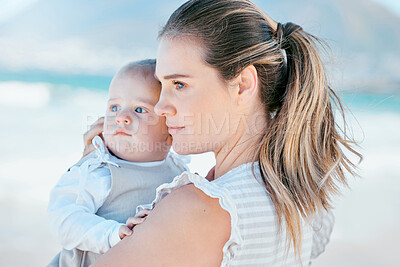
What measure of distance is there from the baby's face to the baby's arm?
133mm

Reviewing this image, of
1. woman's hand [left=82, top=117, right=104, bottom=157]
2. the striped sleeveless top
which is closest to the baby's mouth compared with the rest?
woman's hand [left=82, top=117, right=104, bottom=157]

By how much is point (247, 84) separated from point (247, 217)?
0.41m

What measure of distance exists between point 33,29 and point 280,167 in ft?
12.3

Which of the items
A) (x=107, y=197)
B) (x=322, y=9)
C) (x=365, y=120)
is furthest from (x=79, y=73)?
(x=107, y=197)

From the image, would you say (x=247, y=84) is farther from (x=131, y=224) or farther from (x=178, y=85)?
(x=131, y=224)

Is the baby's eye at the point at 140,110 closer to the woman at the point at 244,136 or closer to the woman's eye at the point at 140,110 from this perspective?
the woman's eye at the point at 140,110

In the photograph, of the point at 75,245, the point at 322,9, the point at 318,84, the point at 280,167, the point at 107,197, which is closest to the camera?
the point at 280,167

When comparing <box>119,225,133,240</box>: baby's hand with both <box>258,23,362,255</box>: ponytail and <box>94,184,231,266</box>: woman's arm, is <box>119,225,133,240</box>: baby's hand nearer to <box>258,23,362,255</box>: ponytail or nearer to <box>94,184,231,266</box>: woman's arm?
<box>94,184,231,266</box>: woman's arm

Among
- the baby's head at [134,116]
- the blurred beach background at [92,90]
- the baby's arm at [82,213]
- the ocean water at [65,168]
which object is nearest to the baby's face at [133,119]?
the baby's head at [134,116]

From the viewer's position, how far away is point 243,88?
131 centimetres

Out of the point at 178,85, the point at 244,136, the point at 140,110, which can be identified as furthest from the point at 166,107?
the point at 140,110

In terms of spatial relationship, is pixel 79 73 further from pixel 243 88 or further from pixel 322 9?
pixel 243 88

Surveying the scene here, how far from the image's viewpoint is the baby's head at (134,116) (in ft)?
5.78

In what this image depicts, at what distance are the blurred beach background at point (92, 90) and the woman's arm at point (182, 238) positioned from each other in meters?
2.71
